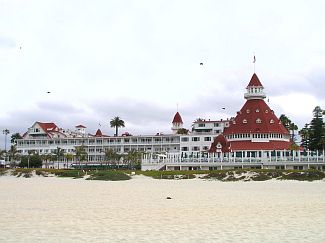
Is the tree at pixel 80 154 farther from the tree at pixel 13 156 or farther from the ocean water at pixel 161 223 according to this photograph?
the ocean water at pixel 161 223

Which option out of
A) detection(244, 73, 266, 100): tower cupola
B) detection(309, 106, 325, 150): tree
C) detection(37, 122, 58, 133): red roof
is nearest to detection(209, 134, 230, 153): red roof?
detection(244, 73, 266, 100): tower cupola

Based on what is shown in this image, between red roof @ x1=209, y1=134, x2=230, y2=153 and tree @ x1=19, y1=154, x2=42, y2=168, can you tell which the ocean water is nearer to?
red roof @ x1=209, y1=134, x2=230, y2=153

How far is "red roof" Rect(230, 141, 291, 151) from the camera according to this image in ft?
242

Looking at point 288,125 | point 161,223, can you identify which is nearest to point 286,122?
point 288,125

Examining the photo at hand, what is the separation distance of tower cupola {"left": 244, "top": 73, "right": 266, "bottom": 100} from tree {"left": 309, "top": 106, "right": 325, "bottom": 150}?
18.4 metres

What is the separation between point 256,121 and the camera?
256 feet

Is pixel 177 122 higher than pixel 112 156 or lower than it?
higher

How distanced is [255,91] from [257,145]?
12.2 meters

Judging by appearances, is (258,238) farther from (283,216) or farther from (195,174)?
(195,174)

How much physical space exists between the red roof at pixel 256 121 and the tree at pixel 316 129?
1718 cm

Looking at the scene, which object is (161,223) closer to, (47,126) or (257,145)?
(257,145)

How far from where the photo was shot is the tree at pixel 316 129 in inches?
3679

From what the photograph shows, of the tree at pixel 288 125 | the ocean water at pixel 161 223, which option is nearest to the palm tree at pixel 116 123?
the tree at pixel 288 125

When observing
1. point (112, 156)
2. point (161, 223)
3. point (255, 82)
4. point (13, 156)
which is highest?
point (255, 82)
